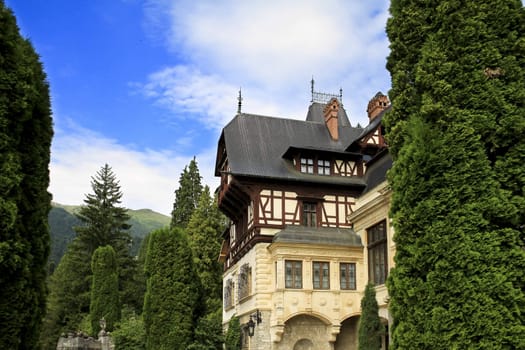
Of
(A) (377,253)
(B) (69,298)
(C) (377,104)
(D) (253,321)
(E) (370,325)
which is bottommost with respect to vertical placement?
(E) (370,325)

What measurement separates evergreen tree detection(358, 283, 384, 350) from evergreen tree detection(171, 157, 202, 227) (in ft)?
108

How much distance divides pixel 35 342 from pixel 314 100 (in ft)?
82.1

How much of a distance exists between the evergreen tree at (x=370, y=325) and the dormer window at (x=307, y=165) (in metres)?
8.17

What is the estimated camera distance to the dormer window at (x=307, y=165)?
1048 inches

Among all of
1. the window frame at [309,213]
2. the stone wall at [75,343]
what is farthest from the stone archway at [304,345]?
the stone wall at [75,343]

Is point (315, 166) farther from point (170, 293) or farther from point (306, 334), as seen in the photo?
point (170, 293)

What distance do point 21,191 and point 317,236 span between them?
52.5ft

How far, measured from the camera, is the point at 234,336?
27469mm

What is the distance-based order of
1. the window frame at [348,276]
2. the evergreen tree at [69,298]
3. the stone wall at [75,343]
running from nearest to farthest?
the stone wall at [75,343] < the window frame at [348,276] < the evergreen tree at [69,298]

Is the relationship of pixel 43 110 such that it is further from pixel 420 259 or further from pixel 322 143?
pixel 322 143

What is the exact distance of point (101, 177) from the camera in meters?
51.5

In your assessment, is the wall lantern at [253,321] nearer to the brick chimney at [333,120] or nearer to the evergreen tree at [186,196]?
the brick chimney at [333,120]

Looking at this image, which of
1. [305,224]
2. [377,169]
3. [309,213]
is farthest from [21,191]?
[377,169]

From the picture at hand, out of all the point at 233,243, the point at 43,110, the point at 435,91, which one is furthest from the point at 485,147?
the point at 233,243
